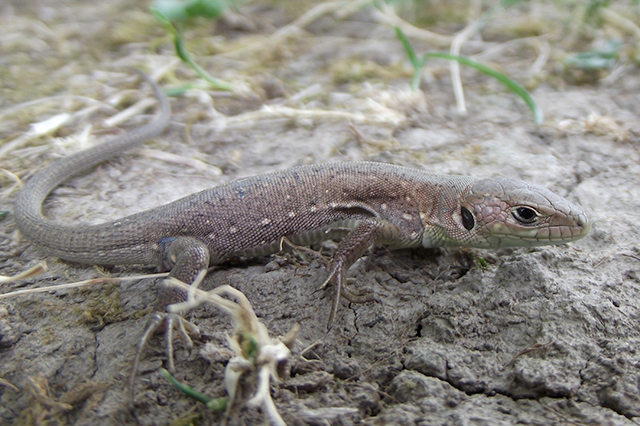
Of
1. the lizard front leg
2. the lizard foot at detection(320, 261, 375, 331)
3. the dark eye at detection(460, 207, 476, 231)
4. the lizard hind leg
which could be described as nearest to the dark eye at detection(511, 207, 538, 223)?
the dark eye at detection(460, 207, 476, 231)

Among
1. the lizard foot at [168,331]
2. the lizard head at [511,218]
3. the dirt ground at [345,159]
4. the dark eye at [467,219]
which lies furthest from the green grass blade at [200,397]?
the dark eye at [467,219]

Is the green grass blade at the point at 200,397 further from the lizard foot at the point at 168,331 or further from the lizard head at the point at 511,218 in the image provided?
the lizard head at the point at 511,218

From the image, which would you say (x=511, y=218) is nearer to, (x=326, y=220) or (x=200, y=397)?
(x=326, y=220)

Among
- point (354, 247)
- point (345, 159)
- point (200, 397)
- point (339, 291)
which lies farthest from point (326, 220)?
point (200, 397)

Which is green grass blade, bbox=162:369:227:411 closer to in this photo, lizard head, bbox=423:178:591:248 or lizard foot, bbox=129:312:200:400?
lizard foot, bbox=129:312:200:400

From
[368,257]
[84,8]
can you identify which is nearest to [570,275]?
[368,257]

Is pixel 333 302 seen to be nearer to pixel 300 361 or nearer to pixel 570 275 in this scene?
pixel 300 361

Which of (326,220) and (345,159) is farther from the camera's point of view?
(345,159)
